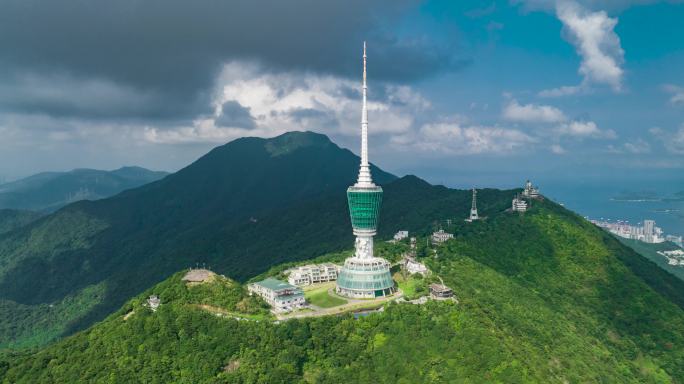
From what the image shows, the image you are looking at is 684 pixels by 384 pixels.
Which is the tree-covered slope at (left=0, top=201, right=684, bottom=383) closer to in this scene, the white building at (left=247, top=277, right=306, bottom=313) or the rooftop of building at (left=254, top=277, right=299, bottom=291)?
the white building at (left=247, top=277, right=306, bottom=313)

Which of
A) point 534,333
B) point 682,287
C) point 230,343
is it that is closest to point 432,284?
point 534,333

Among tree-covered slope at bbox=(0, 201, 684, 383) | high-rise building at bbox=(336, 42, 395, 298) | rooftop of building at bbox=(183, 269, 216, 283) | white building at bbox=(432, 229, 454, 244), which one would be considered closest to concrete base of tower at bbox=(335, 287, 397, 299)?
high-rise building at bbox=(336, 42, 395, 298)

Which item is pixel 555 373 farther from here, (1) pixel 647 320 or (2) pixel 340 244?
(2) pixel 340 244

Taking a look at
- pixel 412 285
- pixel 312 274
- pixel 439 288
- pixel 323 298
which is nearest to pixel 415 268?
pixel 412 285

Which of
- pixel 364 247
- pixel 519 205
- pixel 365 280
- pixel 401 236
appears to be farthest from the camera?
pixel 519 205

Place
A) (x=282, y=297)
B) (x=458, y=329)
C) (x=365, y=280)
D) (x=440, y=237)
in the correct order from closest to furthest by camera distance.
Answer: (x=458, y=329) → (x=282, y=297) → (x=365, y=280) → (x=440, y=237)

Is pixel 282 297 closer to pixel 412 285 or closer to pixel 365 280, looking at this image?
pixel 365 280
